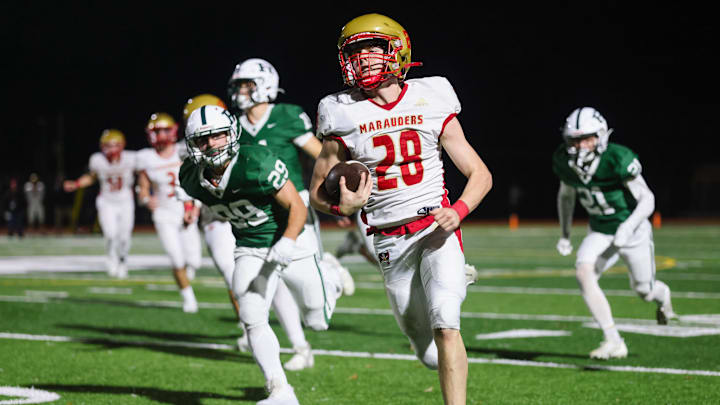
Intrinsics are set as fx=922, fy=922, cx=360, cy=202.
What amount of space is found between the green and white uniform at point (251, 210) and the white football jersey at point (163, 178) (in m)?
4.11

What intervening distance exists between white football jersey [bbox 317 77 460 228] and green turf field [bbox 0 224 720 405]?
1.27 metres

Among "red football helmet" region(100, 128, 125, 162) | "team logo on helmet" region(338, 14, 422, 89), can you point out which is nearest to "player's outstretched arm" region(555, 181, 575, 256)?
"team logo on helmet" region(338, 14, 422, 89)

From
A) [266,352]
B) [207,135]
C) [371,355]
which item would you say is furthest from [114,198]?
[266,352]

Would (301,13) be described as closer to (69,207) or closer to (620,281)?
(69,207)

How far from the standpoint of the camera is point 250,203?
15.2ft

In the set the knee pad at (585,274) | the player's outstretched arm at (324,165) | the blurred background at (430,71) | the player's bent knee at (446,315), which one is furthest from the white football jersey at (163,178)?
the blurred background at (430,71)

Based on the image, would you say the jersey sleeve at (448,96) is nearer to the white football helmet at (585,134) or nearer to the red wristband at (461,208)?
the red wristband at (461,208)

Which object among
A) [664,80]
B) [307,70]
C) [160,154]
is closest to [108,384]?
[160,154]

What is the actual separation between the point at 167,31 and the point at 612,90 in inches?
673

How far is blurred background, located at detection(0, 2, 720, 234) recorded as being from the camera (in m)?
29.9

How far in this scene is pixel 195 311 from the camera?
8531 millimetres

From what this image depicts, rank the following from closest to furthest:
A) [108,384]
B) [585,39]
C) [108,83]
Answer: [108,384] < [108,83] < [585,39]

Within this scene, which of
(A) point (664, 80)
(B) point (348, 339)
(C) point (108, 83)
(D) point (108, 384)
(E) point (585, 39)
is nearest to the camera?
(D) point (108, 384)

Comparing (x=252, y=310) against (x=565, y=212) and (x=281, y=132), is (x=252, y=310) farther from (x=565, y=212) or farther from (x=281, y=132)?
(x=565, y=212)
